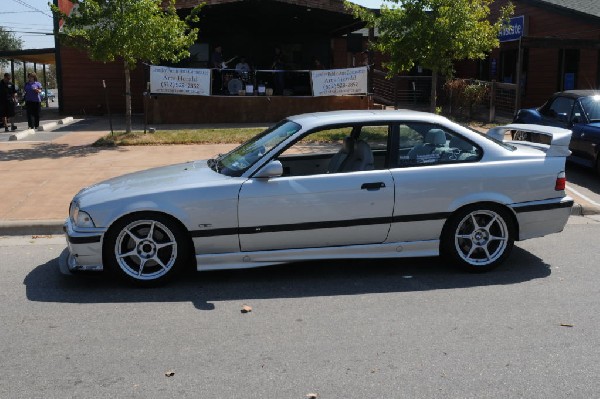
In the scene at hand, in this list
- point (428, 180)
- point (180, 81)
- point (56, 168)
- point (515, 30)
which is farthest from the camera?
point (515, 30)

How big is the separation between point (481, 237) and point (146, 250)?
3.02m

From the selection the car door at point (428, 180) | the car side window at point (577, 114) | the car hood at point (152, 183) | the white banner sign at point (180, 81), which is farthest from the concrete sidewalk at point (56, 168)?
the car door at point (428, 180)

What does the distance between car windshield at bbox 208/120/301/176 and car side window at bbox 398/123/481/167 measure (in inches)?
40.0

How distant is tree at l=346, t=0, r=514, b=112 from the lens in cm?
1354

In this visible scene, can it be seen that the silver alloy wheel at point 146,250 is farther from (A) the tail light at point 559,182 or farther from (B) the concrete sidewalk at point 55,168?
(A) the tail light at point 559,182

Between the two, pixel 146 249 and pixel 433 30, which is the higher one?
pixel 433 30

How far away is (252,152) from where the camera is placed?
5938mm

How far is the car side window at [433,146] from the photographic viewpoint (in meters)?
5.80

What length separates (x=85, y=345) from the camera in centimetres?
429

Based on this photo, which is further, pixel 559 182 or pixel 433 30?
pixel 433 30

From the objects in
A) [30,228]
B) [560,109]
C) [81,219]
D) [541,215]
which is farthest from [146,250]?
[560,109]

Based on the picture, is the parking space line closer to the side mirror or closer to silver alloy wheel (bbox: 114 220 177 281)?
the side mirror

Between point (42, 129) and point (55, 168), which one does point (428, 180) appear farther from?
point (42, 129)

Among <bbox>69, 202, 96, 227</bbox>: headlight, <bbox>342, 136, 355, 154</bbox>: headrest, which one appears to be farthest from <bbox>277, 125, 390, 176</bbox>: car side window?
<bbox>69, 202, 96, 227</bbox>: headlight
